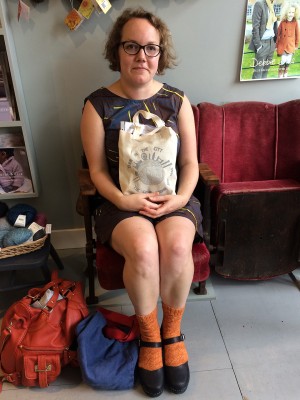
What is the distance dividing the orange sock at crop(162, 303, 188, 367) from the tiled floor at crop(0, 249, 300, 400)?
0.36 feet

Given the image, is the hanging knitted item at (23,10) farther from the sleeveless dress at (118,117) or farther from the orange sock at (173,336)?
the orange sock at (173,336)

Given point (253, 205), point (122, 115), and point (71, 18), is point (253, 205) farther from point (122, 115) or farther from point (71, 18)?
point (71, 18)

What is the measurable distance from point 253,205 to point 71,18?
1.23 metres

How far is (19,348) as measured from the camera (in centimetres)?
122

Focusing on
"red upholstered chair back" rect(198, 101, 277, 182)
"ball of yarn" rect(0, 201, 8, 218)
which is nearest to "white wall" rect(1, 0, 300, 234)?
"red upholstered chair back" rect(198, 101, 277, 182)

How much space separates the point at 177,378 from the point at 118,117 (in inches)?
43.0

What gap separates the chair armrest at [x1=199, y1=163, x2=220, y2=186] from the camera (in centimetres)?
139

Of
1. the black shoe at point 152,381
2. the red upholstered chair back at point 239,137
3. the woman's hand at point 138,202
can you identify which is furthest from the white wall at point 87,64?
the black shoe at point 152,381

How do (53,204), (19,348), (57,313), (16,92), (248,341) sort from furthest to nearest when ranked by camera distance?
(53,204) → (16,92) → (248,341) → (57,313) → (19,348)

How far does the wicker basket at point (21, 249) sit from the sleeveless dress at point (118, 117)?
1.20 feet

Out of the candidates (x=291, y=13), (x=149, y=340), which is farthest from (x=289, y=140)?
(x=149, y=340)

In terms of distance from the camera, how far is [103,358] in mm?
1263

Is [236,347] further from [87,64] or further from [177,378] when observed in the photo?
[87,64]

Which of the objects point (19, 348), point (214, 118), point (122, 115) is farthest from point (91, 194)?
point (214, 118)
